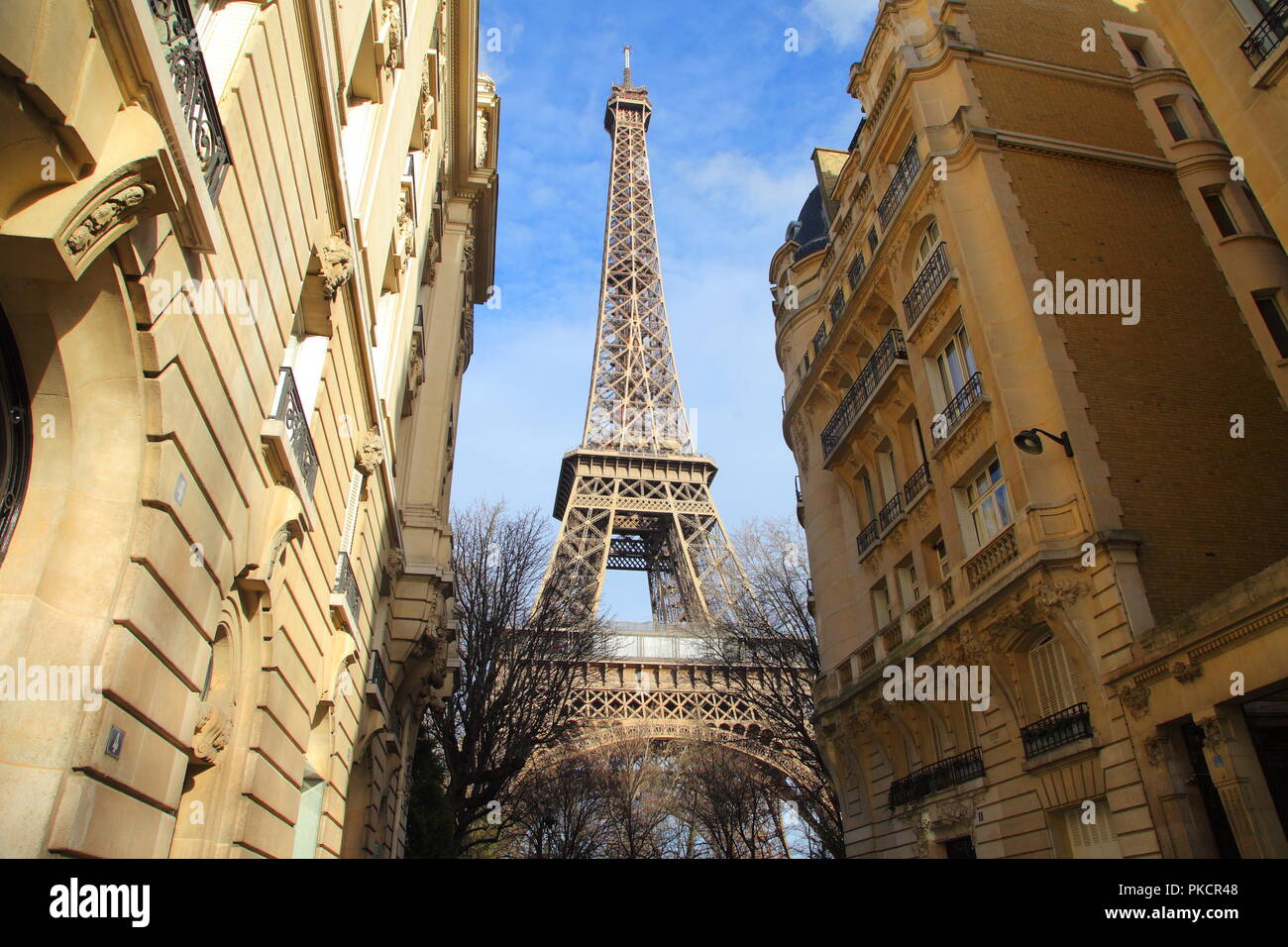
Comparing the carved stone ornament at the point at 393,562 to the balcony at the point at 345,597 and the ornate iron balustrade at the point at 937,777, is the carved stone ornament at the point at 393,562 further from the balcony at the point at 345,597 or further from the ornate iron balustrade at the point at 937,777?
the ornate iron balustrade at the point at 937,777

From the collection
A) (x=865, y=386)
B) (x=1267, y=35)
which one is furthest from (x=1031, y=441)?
(x=865, y=386)

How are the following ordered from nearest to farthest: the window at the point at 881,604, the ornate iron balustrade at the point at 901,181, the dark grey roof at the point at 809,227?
the ornate iron balustrade at the point at 901,181
the window at the point at 881,604
the dark grey roof at the point at 809,227

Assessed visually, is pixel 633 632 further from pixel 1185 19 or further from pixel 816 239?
pixel 1185 19

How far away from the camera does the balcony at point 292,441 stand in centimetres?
703

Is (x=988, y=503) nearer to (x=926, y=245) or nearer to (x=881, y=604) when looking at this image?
(x=881, y=604)

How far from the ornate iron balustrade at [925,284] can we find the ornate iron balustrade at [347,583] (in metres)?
11.9

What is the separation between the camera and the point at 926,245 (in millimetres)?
17234

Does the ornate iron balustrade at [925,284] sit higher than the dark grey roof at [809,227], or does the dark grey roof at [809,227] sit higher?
the dark grey roof at [809,227]

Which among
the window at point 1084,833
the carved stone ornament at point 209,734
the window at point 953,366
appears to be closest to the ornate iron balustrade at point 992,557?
the window at point 953,366

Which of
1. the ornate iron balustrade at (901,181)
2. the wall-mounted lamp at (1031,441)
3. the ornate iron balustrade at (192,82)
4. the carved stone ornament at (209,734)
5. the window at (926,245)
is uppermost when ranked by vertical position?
the ornate iron balustrade at (901,181)

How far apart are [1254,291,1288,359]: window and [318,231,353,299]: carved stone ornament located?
1504 cm

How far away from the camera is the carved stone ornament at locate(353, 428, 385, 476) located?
1152 centimetres

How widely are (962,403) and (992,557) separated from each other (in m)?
3.14

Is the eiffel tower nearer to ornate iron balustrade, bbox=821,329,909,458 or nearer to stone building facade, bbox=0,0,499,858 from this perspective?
ornate iron balustrade, bbox=821,329,909,458
